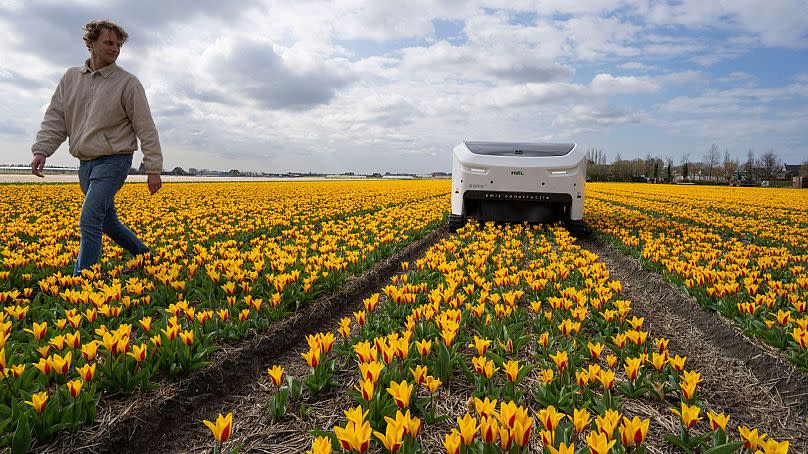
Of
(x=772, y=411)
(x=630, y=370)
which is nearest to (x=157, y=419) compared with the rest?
(x=630, y=370)

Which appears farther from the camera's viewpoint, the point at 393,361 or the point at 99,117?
the point at 99,117

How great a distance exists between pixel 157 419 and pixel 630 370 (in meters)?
Result: 2.93

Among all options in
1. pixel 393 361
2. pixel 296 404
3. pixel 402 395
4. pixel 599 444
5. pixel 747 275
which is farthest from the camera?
pixel 747 275

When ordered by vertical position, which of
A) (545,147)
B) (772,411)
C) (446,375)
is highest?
(545,147)

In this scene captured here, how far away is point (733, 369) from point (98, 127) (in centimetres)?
658

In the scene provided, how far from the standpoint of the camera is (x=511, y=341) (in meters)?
3.24

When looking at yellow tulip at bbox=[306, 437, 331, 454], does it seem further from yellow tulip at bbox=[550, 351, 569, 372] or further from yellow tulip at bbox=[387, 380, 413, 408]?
yellow tulip at bbox=[550, 351, 569, 372]

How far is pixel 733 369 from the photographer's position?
138 inches

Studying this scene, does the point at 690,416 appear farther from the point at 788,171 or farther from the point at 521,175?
the point at 788,171

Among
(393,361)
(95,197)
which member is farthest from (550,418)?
(95,197)

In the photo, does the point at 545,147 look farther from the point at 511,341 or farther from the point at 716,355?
the point at 511,341

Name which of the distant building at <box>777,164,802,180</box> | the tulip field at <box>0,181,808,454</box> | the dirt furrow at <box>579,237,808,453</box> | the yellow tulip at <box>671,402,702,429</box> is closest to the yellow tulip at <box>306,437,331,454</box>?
the tulip field at <box>0,181,808,454</box>

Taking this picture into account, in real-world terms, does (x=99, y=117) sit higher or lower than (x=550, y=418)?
higher

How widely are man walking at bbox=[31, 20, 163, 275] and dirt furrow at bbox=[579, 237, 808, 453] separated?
5.77 metres
